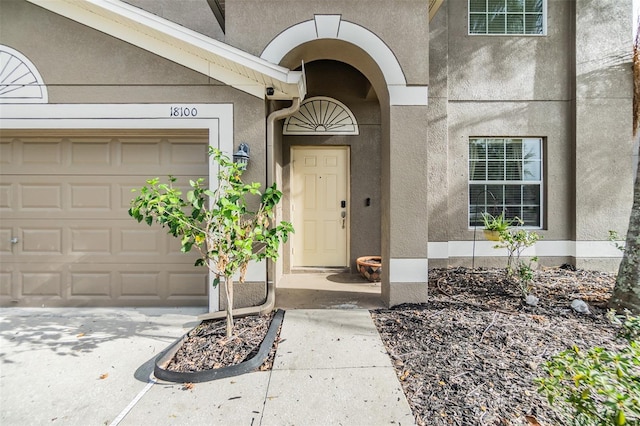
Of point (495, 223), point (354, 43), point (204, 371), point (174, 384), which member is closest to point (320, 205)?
point (354, 43)

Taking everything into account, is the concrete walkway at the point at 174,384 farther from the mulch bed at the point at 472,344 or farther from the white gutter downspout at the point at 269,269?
the white gutter downspout at the point at 269,269

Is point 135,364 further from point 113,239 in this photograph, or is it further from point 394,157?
point 394,157

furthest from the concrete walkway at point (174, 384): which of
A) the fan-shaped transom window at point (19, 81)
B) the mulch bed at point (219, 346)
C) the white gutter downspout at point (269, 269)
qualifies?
the fan-shaped transom window at point (19, 81)

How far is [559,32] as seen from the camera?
6.39m

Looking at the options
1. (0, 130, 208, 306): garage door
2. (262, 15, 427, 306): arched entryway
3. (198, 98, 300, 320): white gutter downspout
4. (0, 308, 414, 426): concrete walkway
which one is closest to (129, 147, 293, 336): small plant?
(198, 98, 300, 320): white gutter downspout

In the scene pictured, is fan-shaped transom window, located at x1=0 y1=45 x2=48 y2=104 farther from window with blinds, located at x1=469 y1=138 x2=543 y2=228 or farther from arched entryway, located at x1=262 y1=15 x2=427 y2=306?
window with blinds, located at x1=469 y1=138 x2=543 y2=228

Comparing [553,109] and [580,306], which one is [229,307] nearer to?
[580,306]

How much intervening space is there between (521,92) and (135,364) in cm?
759

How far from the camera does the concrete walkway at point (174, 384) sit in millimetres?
2471

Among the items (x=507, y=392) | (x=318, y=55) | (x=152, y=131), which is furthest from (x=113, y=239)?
(x=507, y=392)

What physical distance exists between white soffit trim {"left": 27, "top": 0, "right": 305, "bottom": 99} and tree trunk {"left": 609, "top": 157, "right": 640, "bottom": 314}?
438 centimetres

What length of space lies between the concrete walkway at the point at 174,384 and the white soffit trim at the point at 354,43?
9.71 feet

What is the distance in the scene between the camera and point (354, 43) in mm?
4352

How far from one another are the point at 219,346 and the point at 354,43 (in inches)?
160
